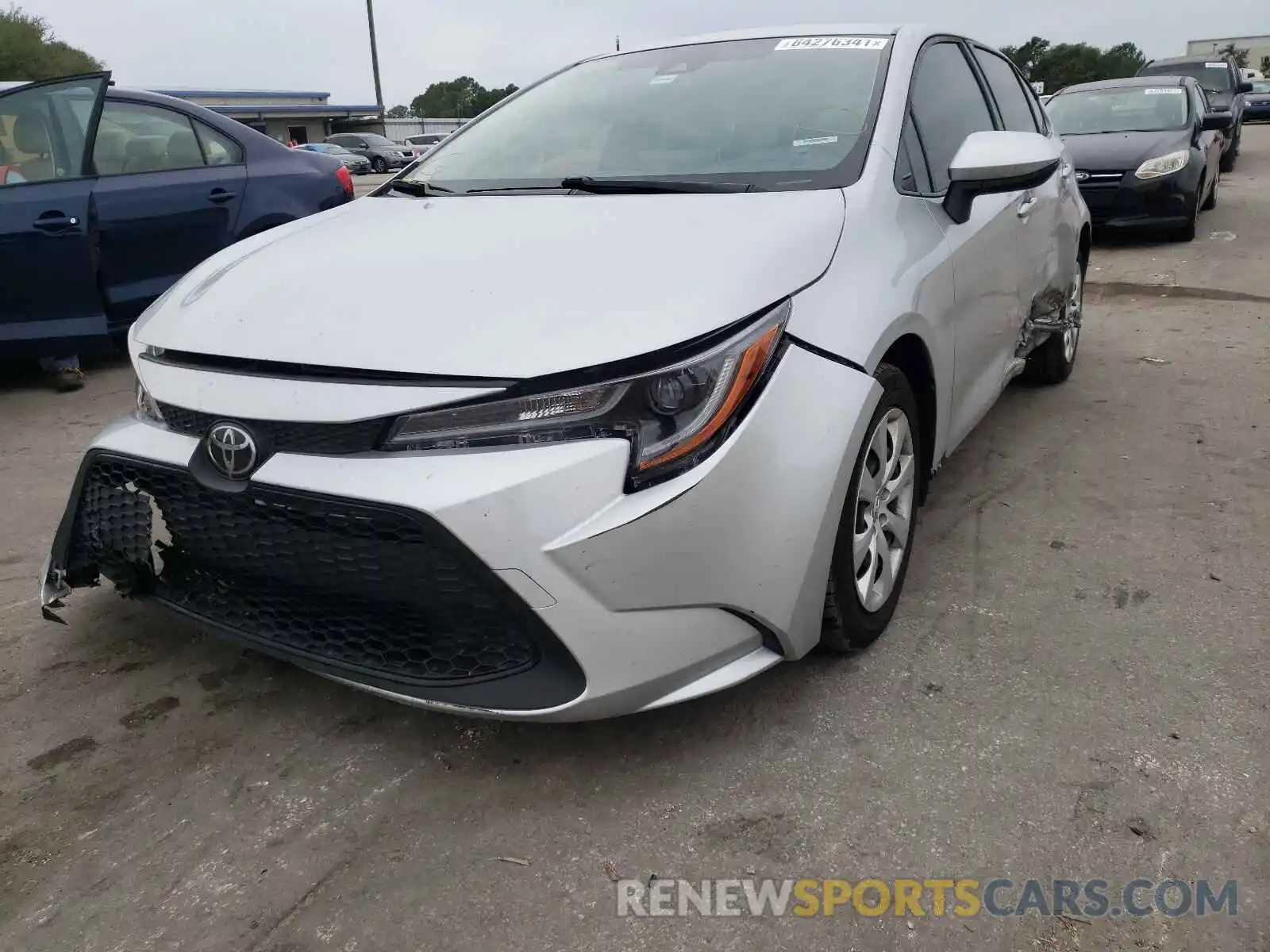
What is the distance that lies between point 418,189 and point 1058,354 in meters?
3.12

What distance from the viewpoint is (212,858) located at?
6.12ft

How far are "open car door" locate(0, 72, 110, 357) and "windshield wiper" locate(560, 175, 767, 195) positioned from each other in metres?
3.15

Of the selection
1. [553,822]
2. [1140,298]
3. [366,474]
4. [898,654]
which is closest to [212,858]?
[553,822]

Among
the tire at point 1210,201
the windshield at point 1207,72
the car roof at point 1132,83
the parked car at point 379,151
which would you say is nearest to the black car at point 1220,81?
the windshield at point 1207,72

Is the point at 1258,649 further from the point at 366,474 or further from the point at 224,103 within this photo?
the point at 224,103

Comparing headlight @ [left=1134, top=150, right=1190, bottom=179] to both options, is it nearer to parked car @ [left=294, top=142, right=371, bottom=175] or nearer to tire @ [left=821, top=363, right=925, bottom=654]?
tire @ [left=821, top=363, right=925, bottom=654]

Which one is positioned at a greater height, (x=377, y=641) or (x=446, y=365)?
(x=446, y=365)

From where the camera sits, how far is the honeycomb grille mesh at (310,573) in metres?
1.81

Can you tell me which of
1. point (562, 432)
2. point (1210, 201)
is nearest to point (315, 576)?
point (562, 432)

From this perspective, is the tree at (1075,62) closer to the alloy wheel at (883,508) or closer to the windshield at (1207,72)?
the windshield at (1207,72)

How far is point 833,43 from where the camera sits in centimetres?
303

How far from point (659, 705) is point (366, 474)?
28.2 inches

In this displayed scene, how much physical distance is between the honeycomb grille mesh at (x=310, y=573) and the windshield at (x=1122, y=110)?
876 centimetres

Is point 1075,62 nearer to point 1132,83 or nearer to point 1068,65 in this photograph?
point 1068,65
